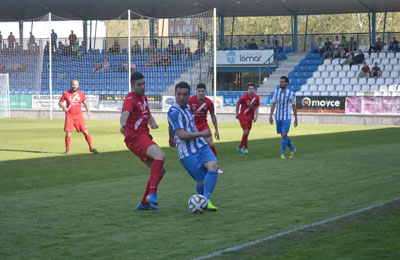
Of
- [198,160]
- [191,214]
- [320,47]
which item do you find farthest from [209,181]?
[320,47]

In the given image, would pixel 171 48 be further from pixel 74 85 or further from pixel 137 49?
pixel 74 85

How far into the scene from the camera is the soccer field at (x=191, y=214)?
614cm

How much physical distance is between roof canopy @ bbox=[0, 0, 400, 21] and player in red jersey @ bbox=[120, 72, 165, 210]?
3129 cm

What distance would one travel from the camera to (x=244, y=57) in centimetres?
4156

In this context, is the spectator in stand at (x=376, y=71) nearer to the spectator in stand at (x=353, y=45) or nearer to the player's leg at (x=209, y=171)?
the spectator in stand at (x=353, y=45)

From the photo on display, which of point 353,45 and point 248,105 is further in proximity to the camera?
point 353,45

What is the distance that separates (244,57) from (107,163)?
2819 cm

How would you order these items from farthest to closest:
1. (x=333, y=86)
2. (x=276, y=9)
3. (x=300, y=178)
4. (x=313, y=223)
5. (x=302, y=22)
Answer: (x=302, y=22) → (x=276, y=9) → (x=333, y=86) → (x=300, y=178) → (x=313, y=223)

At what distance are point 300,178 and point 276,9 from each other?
31.6m

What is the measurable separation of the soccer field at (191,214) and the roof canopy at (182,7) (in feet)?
78.8

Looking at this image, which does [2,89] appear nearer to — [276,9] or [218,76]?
[218,76]

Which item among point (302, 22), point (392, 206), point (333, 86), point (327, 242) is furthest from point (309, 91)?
point (302, 22)

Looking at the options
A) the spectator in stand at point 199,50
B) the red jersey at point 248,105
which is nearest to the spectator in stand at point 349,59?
the spectator in stand at point 199,50

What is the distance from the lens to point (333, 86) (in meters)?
35.8
